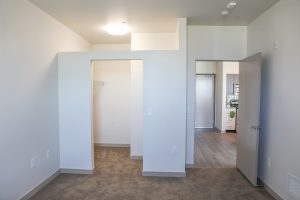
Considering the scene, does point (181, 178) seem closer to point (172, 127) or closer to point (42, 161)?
point (172, 127)

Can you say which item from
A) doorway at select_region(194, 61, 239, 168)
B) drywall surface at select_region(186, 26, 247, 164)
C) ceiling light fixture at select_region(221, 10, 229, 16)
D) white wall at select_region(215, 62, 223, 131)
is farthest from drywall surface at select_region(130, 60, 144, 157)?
white wall at select_region(215, 62, 223, 131)

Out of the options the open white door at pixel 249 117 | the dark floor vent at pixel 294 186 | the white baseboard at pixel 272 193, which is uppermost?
the open white door at pixel 249 117

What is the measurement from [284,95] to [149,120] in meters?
2.04

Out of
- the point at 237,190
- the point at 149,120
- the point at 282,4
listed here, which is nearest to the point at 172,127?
the point at 149,120

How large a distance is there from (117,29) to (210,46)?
1.88 m

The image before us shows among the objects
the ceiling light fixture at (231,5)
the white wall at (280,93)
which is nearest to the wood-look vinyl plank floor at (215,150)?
the white wall at (280,93)

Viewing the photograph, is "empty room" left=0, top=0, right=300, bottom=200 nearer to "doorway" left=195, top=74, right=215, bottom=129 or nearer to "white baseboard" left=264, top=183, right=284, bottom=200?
"white baseboard" left=264, top=183, right=284, bottom=200

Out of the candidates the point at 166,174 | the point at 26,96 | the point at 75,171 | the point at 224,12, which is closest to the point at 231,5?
the point at 224,12

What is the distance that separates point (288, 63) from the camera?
282 centimetres

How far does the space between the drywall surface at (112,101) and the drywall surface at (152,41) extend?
3.52ft

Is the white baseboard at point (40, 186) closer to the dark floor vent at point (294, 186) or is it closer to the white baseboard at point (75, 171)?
the white baseboard at point (75, 171)

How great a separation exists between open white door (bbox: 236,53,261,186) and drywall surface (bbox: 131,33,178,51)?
1.57 meters

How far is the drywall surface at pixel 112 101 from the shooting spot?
18.9 feet

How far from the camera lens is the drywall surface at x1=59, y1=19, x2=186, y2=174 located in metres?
3.71
